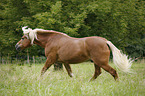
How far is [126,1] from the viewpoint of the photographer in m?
11.7

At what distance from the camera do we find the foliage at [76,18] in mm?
9312

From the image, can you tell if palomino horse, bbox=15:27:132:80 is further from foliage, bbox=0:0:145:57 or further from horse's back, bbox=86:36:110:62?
foliage, bbox=0:0:145:57

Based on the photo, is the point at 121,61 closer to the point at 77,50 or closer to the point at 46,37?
the point at 77,50

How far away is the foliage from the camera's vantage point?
9312mm

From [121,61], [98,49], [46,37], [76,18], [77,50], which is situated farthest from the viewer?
[76,18]

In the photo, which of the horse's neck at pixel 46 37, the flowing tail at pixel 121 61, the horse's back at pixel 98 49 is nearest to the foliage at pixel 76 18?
the horse's neck at pixel 46 37

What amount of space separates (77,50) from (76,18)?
405cm

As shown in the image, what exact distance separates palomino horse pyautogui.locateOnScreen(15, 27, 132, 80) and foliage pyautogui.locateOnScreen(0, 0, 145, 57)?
245 centimetres

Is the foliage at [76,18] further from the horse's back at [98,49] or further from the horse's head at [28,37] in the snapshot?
the horse's back at [98,49]

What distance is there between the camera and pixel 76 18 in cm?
923

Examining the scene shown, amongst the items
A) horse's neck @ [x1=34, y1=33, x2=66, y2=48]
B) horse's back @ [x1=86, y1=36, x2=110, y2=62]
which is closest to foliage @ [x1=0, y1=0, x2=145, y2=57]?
horse's neck @ [x1=34, y1=33, x2=66, y2=48]

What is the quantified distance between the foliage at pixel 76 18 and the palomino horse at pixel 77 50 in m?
2.45

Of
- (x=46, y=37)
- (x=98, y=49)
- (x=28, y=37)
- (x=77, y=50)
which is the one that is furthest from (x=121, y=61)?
(x=28, y=37)

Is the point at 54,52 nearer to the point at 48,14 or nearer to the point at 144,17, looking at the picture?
the point at 48,14
